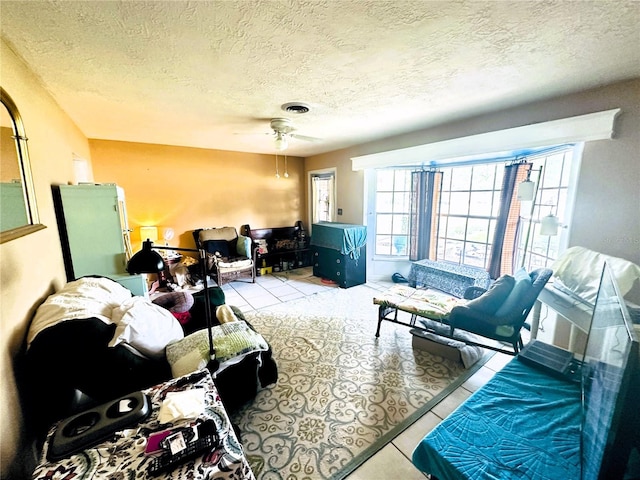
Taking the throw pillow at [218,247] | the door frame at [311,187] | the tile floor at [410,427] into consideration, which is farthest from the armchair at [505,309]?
the throw pillow at [218,247]

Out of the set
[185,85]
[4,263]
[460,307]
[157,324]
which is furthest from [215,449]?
[185,85]

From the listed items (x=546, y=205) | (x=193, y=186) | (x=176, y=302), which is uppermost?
(x=193, y=186)

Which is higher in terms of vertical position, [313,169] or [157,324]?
[313,169]

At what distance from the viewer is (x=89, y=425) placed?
97 cm

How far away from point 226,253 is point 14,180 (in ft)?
11.0

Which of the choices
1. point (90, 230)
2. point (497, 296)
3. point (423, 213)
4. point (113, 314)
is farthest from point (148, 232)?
point (497, 296)

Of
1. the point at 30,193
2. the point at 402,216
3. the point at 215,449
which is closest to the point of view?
the point at 215,449

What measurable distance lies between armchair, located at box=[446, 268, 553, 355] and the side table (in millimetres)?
2020

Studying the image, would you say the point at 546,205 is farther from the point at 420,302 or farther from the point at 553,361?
the point at 553,361

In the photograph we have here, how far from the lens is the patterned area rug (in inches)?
58.6

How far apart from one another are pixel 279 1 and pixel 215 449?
1839 mm

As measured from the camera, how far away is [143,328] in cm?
148

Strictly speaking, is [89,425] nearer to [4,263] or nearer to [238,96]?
[4,263]

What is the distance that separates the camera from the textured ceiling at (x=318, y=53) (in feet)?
3.92
